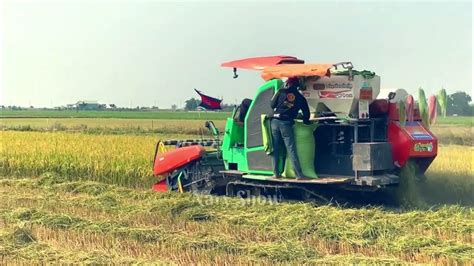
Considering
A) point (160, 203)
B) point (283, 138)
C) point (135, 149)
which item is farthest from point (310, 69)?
point (135, 149)

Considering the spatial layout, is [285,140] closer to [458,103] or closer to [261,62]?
[261,62]

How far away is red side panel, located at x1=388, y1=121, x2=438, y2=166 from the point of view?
8508 mm

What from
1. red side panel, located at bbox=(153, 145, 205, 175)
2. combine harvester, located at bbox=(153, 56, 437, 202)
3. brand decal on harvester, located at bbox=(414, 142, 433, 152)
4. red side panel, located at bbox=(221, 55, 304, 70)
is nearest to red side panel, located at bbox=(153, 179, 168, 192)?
red side panel, located at bbox=(153, 145, 205, 175)

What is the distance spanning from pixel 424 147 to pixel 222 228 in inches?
133

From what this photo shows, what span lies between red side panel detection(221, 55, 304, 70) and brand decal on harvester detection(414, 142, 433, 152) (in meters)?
2.34

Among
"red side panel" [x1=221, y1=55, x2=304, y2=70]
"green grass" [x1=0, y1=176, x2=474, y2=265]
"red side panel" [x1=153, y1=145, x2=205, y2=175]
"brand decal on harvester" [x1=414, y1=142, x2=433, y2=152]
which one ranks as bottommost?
"green grass" [x1=0, y1=176, x2=474, y2=265]

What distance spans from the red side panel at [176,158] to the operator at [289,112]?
1.92 metres

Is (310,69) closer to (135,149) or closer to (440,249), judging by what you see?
(440,249)

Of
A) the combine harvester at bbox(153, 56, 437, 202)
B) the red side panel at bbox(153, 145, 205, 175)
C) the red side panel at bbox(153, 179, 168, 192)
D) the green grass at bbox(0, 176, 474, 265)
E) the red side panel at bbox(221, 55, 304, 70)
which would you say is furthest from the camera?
the red side panel at bbox(153, 179, 168, 192)

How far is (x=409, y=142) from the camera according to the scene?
848cm

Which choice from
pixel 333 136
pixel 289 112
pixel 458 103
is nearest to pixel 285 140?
pixel 289 112

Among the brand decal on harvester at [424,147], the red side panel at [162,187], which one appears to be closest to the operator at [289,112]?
the brand decal on harvester at [424,147]

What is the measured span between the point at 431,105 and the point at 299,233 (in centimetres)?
361

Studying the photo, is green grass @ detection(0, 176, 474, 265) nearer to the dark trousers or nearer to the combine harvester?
the combine harvester
